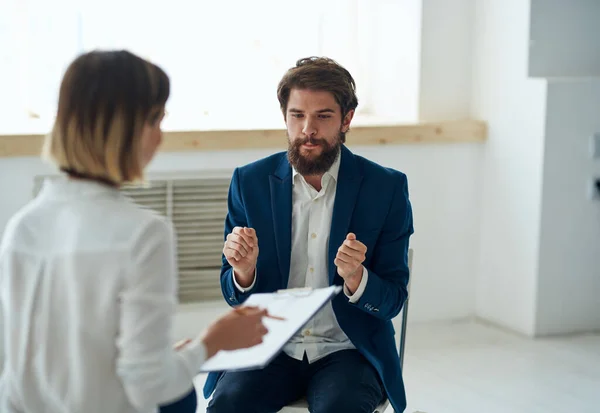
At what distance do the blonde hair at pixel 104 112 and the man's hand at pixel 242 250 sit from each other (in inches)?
27.2

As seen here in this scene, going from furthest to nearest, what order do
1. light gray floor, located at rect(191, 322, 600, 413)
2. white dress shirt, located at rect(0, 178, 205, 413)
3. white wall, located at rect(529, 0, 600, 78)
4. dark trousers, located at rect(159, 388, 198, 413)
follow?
white wall, located at rect(529, 0, 600, 78) < light gray floor, located at rect(191, 322, 600, 413) < dark trousers, located at rect(159, 388, 198, 413) < white dress shirt, located at rect(0, 178, 205, 413)

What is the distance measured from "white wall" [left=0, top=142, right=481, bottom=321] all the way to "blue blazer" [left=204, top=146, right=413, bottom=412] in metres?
1.57

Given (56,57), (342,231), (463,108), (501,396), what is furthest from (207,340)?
(463,108)

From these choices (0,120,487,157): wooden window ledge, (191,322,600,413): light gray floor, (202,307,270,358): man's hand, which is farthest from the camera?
(0,120,487,157): wooden window ledge

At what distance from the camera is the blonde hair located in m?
1.24

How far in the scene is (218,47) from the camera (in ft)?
12.7

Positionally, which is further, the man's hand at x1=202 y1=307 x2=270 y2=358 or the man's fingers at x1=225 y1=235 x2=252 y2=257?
the man's fingers at x1=225 y1=235 x2=252 y2=257

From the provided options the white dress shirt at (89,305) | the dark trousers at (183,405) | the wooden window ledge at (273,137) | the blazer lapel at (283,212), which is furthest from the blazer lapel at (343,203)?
the wooden window ledge at (273,137)

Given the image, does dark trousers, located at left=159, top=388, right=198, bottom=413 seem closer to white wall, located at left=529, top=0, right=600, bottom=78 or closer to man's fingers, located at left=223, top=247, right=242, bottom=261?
man's fingers, located at left=223, top=247, right=242, bottom=261

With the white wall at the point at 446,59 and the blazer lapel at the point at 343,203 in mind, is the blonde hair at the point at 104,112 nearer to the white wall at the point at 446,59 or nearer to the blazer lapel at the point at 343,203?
the blazer lapel at the point at 343,203

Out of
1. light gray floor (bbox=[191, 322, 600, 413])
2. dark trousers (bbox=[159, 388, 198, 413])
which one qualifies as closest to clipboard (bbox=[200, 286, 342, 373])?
dark trousers (bbox=[159, 388, 198, 413])

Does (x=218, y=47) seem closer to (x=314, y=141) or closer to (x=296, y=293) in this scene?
(x=314, y=141)

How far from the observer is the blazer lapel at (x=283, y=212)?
2105 mm

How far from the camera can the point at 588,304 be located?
387 cm
